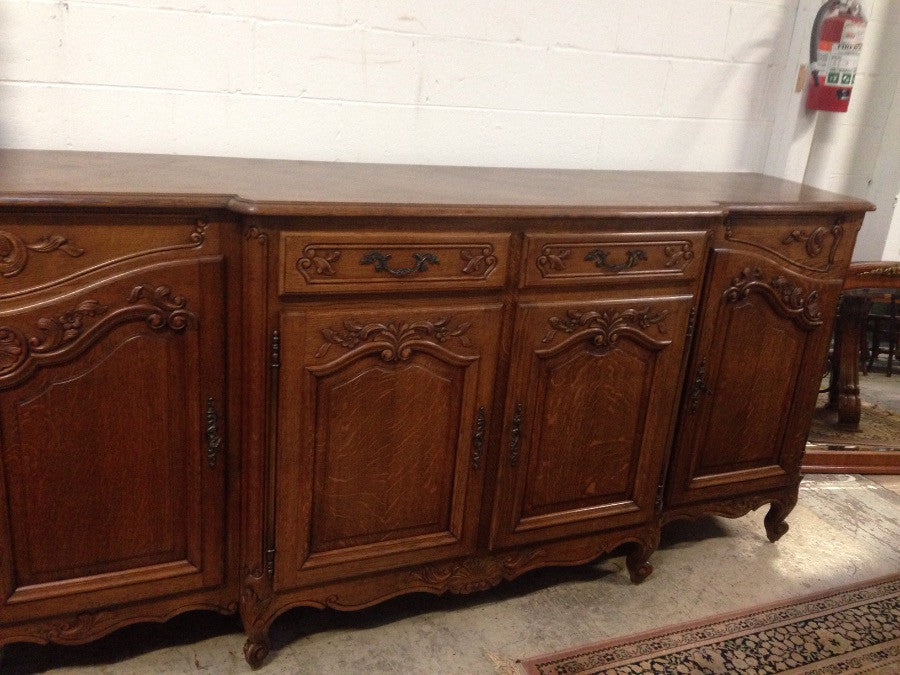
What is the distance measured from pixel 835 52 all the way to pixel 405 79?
4.29 feet

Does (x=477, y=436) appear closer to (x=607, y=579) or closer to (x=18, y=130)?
(x=607, y=579)

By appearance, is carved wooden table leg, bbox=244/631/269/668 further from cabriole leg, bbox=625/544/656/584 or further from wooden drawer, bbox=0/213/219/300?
cabriole leg, bbox=625/544/656/584

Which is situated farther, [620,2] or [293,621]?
[620,2]

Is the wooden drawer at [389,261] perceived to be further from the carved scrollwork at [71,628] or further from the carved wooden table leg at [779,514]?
the carved wooden table leg at [779,514]

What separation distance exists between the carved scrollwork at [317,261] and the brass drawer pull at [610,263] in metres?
0.57

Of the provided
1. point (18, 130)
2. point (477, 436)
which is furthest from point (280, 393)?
point (18, 130)

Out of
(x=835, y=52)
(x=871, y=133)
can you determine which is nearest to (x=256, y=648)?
(x=835, y=52)

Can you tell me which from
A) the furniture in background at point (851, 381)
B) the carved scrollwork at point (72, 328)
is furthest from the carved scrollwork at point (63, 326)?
the furniture in background at point (851, 381)

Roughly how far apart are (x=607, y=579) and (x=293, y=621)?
848 mm

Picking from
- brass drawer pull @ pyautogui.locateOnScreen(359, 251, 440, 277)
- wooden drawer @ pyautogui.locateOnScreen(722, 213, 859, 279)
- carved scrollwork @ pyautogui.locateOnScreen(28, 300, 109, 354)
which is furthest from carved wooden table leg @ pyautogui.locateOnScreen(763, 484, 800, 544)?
carved scrollwork @ pyautogui.locateOnScreen(28, 300, 109, 354)

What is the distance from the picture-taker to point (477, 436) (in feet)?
5.91

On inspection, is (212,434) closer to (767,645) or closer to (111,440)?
(111,440)

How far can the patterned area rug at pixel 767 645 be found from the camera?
6.22 feet

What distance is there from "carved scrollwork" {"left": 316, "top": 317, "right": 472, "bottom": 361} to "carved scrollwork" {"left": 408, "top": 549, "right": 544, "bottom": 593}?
0.55 meters
